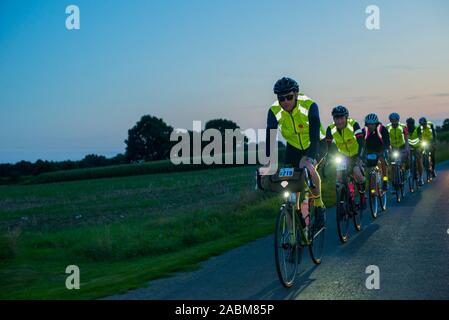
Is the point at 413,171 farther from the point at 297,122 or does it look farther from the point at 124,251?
the point at 297,122

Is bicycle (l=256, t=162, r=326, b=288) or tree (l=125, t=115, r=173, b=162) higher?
tree (l=125, t=115, r=173, b=162)

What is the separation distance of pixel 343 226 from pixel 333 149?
2.41 metres

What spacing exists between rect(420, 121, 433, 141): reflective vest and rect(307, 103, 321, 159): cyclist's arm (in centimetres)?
1493

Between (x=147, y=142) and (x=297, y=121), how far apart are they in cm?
10341

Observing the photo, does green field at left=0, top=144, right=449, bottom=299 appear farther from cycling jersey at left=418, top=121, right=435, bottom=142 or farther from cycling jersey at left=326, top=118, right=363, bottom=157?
cycling jersey at left=418, top=121, right=435, bottom=142

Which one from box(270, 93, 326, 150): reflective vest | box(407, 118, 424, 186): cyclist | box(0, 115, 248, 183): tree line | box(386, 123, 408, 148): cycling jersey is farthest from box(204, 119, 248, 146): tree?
box(270, 93, 326, 150): reflective vest

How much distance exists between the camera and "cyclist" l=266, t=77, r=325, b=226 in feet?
26.1

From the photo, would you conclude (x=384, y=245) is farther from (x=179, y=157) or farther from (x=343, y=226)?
(x=179, y=157)

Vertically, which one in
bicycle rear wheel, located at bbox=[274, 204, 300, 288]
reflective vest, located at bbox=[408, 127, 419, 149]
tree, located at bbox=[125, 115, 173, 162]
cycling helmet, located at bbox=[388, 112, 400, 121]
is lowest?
bicycle rear wheel, located at bbox=[274, 204, 300, 288]
